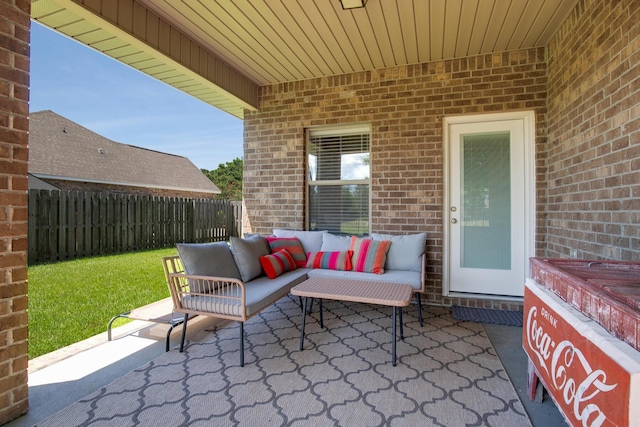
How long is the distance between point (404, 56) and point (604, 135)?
2059mm

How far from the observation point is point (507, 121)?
3.39 m

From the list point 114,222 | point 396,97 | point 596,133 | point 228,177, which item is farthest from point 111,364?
point 228,177

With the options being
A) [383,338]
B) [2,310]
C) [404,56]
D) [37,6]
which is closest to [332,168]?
[404,56]

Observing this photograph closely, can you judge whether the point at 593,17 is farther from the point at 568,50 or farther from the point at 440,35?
the point at 440,35

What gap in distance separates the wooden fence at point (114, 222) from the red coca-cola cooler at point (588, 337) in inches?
294

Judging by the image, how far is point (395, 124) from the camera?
3.69 meters

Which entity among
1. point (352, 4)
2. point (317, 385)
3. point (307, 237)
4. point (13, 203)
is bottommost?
point (317, 385)

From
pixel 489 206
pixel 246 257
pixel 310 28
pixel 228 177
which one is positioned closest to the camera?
pixel 310 28

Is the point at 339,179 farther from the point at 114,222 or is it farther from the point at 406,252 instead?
the point at 114,222

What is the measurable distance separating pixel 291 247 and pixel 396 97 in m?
2.23

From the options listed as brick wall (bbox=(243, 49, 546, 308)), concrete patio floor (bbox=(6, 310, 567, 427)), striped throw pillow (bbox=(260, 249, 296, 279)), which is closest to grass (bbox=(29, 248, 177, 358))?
concrete patio floor (bbox=(6, 310, 567, 427))

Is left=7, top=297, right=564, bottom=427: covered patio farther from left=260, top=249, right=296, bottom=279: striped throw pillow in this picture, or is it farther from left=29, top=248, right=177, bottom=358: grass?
left=260, top=249, right=296, bottom=279: striped throw pillow

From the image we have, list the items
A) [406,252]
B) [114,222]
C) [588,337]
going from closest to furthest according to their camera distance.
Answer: [588,337] < [406,252] < [114,222]

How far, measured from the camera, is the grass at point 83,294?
107 inches
